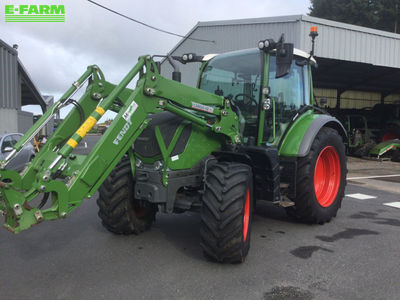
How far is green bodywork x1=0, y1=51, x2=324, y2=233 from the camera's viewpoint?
3.18m

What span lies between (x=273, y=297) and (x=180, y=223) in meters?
2.38

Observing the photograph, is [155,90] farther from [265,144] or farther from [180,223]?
[180,223]

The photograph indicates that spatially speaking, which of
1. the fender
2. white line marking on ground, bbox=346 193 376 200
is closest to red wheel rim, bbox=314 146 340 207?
the fender

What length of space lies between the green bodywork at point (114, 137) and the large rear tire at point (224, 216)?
58 cm

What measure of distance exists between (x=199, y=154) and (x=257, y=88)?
1.20 meters

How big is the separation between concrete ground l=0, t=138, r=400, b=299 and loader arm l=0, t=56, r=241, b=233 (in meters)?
0.69

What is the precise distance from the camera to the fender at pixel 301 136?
4.90 metres

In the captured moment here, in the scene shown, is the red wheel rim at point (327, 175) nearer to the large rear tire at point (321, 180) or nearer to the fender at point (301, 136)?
the large rear tire at point (321, 180)

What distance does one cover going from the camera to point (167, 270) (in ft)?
12.4

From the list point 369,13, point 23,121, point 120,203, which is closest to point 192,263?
point 120,203

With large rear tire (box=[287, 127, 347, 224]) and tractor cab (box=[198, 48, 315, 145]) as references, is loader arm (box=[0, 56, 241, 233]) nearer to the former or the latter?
tractor cab (box=[198, 48, 315, 145])

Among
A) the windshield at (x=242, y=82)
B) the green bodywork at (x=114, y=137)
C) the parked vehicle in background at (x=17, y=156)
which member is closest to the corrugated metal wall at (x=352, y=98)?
the parked vehicle in background at (x=17, y=156)

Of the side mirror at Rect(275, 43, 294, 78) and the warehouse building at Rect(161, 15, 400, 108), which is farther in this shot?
the warehouse building at Rect(161, 15, 400, 108)

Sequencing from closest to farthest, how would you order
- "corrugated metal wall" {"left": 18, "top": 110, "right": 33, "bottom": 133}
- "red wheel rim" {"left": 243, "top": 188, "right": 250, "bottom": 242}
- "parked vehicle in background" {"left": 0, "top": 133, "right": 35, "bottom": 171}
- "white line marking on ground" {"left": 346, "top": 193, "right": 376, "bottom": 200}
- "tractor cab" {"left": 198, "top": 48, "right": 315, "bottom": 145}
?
1. "red wheel rim" {"left": 243, "top": 188, "right": 250, "bottom": 242}
2. "tractor cab" {"left": 198, "top": 48, "right": 315, "bottom": 145}
3. "white line marking on ground" {"left": 346, "top": 193, "right": 376, "bottom": 200}
4. "parked vehicle in background" {"left": 0, "top": 133, "right": 35, "bottom": 171}
5. "corrugated metal wall" {"left": 18, "top": 110, "right": 33, "bottom": 133}
